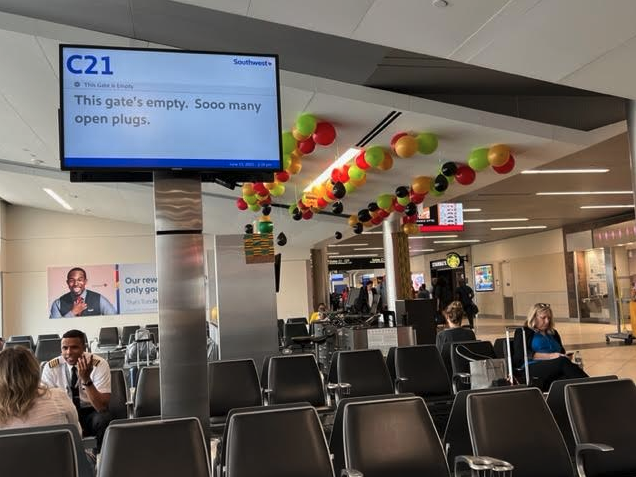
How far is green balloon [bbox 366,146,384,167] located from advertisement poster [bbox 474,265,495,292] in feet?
63.4

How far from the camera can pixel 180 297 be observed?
255 centimetres

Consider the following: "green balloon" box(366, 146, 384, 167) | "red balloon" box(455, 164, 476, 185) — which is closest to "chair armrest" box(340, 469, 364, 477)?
"green balloon" box(366, 146, 384, 167)

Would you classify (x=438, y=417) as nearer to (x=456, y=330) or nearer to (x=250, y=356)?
(x=456, y=330)

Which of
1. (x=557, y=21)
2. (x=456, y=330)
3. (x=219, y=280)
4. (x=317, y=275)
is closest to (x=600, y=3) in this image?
(x=557, y=21)

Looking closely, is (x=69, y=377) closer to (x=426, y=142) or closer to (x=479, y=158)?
(x=426, y=142)

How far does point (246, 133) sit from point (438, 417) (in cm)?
296

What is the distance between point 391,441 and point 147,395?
7.14 ft

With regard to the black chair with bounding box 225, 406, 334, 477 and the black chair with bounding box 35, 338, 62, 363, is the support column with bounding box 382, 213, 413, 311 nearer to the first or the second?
the black chair with bounding box 35, 338, 62, 363

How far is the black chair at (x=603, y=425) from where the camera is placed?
2783mm

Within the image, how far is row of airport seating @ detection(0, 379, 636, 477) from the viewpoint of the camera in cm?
231

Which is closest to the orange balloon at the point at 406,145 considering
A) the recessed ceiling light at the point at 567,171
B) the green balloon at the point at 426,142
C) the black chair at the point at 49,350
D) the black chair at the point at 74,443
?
the green balloon at the point at 426,142

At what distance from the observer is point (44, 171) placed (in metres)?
10.9

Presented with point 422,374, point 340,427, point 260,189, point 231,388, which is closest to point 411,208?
point 260,189

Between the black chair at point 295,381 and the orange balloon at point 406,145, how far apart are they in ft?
8.06
